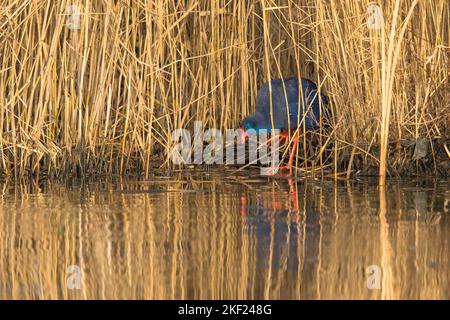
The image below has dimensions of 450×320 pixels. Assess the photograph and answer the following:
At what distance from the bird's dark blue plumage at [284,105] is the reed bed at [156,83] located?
A: 0.27 meters

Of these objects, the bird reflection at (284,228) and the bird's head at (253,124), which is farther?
the bird's head at (253,124)

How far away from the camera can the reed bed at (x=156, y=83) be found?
6352 mm

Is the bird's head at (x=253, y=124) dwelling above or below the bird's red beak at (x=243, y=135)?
above

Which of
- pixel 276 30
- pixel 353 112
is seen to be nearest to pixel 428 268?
pixel 353 112

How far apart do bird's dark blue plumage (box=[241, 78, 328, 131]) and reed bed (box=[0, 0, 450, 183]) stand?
266 mm

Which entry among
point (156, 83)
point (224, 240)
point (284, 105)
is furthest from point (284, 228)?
point (284, 105)

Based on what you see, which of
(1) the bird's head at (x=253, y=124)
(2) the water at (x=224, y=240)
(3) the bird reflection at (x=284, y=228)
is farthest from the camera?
(1) the bird's head at (x=253, y=124)

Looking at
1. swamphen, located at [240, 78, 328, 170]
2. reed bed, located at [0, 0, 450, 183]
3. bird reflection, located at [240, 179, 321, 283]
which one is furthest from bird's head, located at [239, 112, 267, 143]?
bird reflection, located at [240, 179, 321, 283]

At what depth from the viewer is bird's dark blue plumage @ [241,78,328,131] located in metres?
7.10

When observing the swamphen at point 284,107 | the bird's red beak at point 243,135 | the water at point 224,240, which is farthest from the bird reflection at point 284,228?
the bird's red beak at point 243,135

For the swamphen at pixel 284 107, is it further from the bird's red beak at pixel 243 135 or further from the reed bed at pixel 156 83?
the reed bed at pixel 156 83

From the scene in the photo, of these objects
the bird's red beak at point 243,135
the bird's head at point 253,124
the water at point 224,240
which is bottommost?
the water at point 224,240

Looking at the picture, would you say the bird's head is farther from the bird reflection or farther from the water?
the bird reflection
